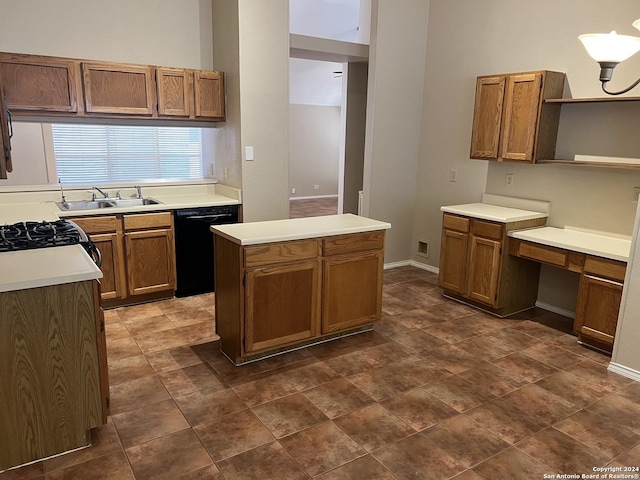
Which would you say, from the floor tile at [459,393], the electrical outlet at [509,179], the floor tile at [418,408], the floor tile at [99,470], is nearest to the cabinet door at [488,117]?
the electrical outlet at [509,179]

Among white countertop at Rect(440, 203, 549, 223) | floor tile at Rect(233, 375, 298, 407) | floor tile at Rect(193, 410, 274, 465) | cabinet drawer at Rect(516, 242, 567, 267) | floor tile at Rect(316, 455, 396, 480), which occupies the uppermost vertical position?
white countertop at Rect(440, 203, 549, 223)

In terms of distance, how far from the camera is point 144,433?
7.73ft

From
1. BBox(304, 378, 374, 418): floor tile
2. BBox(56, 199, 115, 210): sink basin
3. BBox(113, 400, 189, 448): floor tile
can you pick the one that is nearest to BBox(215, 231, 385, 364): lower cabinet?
BBox(304, 378, 374, 418): floor tile

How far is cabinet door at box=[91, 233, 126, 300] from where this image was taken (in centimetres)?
380

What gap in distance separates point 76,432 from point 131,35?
11.3ft

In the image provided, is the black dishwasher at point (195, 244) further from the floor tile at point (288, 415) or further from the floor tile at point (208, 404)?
the floor tile at point (288, 415)

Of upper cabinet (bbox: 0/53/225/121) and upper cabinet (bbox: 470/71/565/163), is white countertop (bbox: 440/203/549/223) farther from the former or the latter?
upper cabinet (bbox: 0/53/225/121)

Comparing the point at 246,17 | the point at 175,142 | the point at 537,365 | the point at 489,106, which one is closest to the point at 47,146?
the point at 175,142

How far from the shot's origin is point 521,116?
151 inches

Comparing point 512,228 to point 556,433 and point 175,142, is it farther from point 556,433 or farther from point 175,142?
point 175,142

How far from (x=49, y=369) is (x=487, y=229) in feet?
10.7

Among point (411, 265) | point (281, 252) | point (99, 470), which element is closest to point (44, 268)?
point (99, 470)

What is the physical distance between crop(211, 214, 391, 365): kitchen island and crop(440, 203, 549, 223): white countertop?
1.04 metres

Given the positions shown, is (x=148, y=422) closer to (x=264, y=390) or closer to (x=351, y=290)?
(x=264, y=390)
